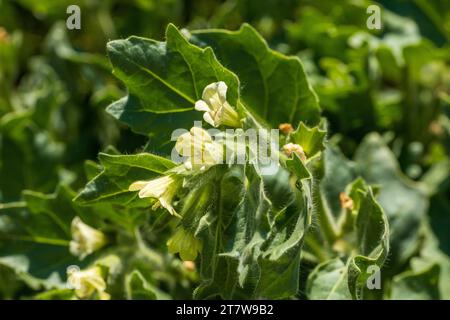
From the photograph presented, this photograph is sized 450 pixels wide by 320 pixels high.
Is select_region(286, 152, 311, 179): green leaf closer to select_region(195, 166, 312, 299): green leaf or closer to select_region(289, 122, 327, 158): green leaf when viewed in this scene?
select_region(195, 166, 312, 299): green leaf

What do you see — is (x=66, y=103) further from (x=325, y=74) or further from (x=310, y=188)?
(x=310, y=188)

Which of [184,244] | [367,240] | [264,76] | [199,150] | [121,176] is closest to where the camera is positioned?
[199,150]

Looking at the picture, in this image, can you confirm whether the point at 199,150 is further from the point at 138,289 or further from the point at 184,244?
the point at 138,289

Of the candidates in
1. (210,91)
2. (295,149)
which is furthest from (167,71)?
(295,149)

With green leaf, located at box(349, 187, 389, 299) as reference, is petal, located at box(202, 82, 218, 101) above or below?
above

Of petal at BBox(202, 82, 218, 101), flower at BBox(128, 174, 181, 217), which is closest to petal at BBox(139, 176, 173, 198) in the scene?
flower at BBox(128, 174, 181, 217)

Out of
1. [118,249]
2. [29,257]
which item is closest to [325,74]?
[118,249]
